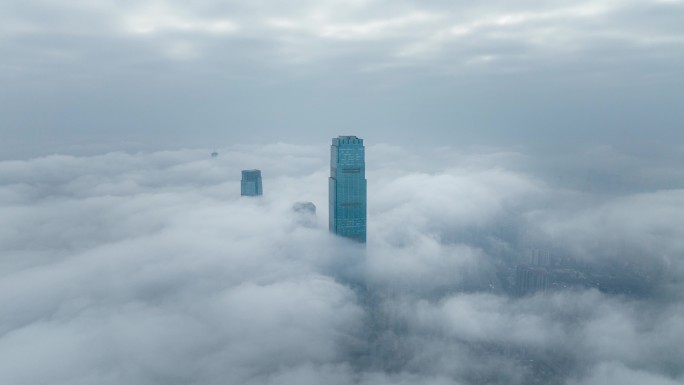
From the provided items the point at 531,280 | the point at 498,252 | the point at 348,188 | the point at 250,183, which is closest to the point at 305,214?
the point at 348,188

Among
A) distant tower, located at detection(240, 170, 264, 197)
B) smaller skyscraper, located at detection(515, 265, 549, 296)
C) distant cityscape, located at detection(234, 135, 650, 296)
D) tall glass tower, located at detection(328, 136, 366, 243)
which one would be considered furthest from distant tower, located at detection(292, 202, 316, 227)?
smaller skyscraper, located at detection(515, 265, 549, 296)

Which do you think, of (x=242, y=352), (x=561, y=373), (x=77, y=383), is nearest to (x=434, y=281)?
(x=561, y=373)

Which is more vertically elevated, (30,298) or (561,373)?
(30,298)

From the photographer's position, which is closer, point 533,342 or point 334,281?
point 533,342

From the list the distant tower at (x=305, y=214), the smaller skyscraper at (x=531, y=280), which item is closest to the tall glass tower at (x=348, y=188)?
the distant tower at (x=305, y=214)

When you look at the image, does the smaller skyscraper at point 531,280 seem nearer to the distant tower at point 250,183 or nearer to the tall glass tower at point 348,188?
the tall glass tower at point 348,188

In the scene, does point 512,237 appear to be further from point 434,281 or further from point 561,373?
point 561,373

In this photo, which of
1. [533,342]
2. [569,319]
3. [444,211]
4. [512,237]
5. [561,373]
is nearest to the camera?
[561,373]
